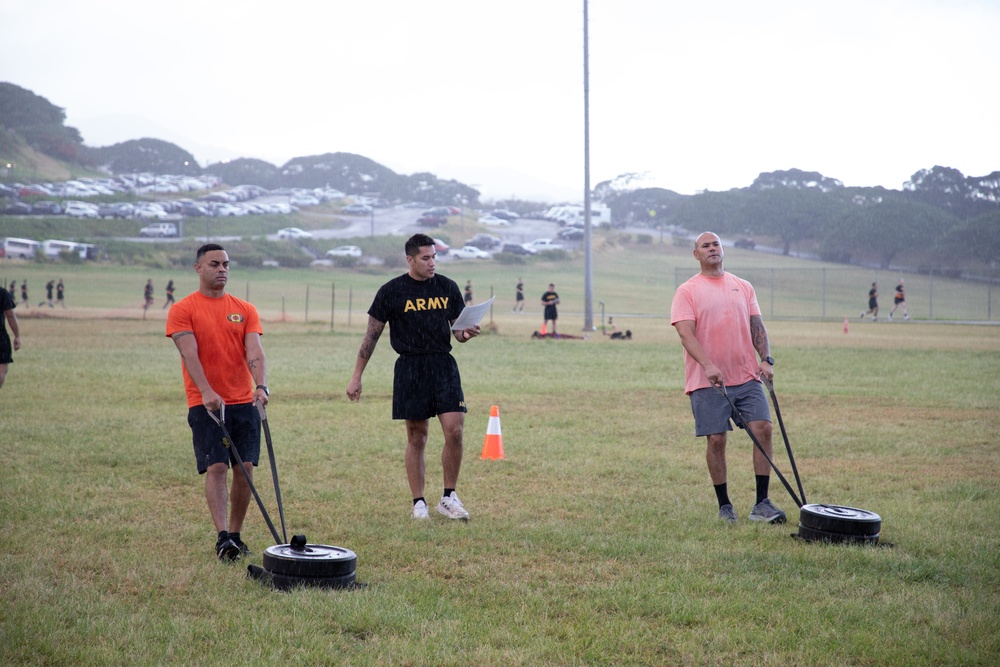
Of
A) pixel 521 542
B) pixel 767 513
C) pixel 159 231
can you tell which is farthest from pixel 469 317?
pixel 159 231

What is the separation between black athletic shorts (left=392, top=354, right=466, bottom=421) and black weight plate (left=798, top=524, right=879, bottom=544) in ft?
8.39

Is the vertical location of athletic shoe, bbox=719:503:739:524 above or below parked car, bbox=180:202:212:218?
below

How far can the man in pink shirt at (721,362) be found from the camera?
7.11 metres

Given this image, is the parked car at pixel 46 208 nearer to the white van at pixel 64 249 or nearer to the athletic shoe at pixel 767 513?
the white van at pixel 64 249

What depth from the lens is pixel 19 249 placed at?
218ft

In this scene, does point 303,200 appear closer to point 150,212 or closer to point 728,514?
point 150,212

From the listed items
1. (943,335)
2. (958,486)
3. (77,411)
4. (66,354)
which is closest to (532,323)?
(943,335)

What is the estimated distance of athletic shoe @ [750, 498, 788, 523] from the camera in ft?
22.7

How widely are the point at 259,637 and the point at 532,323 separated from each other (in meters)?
33.5

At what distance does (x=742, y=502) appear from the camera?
25.4 feet

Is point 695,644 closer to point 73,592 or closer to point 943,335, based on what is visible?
point 73,592

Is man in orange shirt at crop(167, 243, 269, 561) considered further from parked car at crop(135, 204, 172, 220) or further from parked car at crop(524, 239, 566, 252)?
parked car at crop(135, 204, 172, 220)

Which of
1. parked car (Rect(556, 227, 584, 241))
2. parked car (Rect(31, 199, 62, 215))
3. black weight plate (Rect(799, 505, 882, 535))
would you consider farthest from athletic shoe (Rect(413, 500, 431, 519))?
parked car (Rect(31, 199, 62, 215))

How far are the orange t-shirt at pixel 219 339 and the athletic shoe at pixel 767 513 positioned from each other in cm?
366
